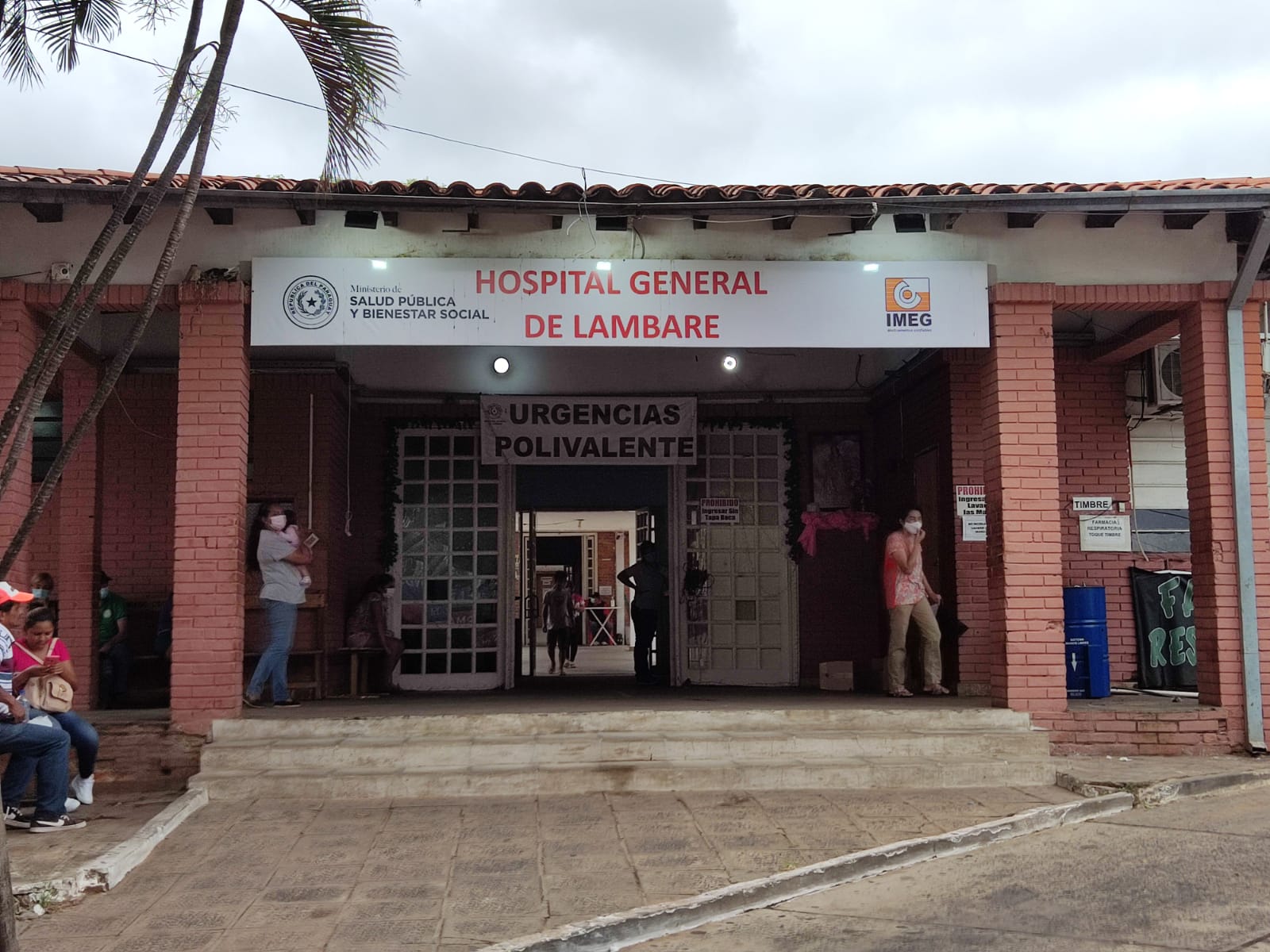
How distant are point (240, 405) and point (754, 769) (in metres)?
4.46

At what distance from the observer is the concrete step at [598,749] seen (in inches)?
312

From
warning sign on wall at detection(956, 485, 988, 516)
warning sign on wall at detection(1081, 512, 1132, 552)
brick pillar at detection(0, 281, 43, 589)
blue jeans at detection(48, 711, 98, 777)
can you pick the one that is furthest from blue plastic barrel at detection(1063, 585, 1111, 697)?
brick pillar at detection(0, 281, 43, 589)

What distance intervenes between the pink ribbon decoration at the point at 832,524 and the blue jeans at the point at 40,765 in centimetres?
779

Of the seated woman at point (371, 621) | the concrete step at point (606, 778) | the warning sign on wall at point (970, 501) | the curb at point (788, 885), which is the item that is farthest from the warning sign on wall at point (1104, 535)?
the seated woman at point (371, 621)

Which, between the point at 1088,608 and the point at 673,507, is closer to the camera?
the point at 1088,608

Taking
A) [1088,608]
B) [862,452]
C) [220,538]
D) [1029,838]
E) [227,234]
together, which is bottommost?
[1029,838]

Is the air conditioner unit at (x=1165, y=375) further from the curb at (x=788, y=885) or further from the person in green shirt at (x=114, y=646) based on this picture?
the person in green shirt at (x=114, y=646)

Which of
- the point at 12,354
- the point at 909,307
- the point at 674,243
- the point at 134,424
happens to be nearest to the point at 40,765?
the point at 12,354

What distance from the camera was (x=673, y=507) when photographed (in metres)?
12.9

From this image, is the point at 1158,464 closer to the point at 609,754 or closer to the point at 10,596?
the point at 609,754

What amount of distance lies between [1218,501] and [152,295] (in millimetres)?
7616

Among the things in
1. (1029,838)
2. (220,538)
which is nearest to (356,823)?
(220,538)

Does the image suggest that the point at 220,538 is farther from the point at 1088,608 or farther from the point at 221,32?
the point at 1088,608

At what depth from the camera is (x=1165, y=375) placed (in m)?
10.8
